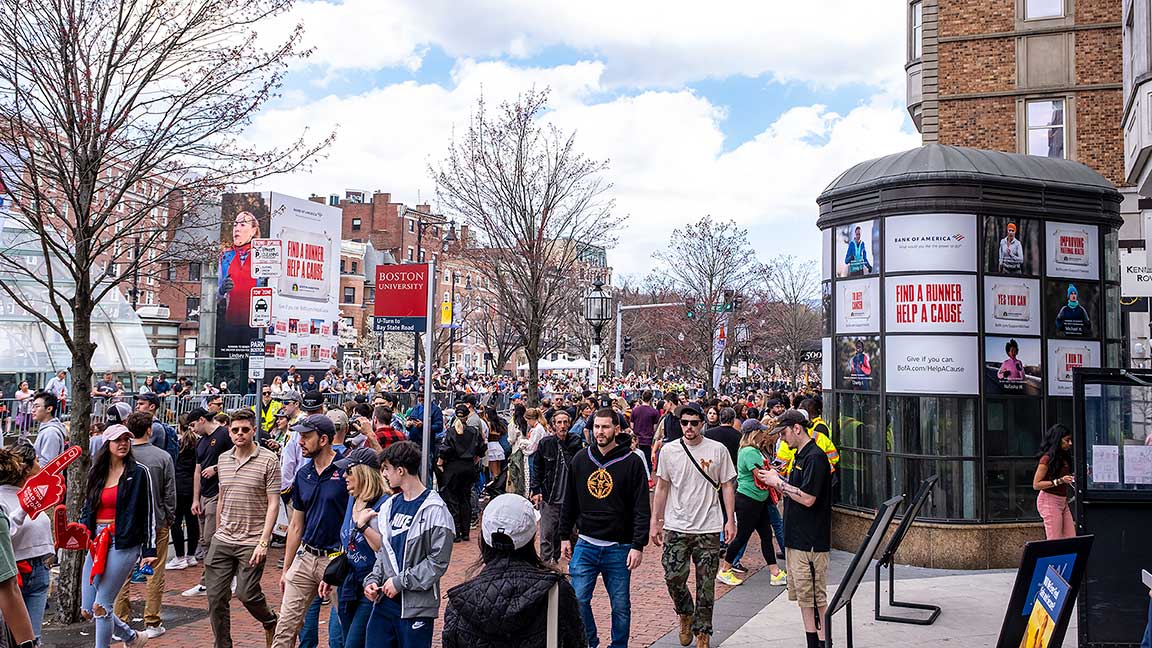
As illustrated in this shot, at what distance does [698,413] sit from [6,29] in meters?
7.27

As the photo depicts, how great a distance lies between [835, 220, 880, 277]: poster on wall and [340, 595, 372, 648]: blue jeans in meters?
8.26

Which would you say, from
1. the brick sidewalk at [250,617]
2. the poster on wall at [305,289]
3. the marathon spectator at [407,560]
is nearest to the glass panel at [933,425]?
the brick sidewalk at [250,617]

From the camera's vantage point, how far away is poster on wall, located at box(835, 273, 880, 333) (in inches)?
468

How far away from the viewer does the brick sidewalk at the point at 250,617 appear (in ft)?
26.5

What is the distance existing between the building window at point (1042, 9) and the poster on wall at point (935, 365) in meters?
15.5

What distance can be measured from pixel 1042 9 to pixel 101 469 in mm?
23547

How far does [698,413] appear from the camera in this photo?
25.9ft

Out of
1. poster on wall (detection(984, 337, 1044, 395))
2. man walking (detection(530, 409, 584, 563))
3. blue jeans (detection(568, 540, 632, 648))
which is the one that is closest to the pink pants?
poster on wall (detection(984, 337, 1044, 395))

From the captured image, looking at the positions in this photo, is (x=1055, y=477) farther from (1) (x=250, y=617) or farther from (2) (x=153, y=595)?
(2) (x=153, y=595)

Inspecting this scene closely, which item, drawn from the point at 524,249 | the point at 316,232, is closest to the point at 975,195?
the point at 524,249

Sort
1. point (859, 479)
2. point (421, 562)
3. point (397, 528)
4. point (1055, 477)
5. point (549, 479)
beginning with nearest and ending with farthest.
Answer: point (421, 562)
point (397, 528)
point (1055, 477)
point (549, 479)
point (859, 479)

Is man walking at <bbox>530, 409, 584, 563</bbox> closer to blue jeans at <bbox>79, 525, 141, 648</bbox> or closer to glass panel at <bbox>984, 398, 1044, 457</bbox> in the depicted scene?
blue jeans at <bbox>79, 525, 141, 648</bbox>

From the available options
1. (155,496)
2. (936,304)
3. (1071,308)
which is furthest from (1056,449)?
(155,496)

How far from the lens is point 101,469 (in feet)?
24.5
